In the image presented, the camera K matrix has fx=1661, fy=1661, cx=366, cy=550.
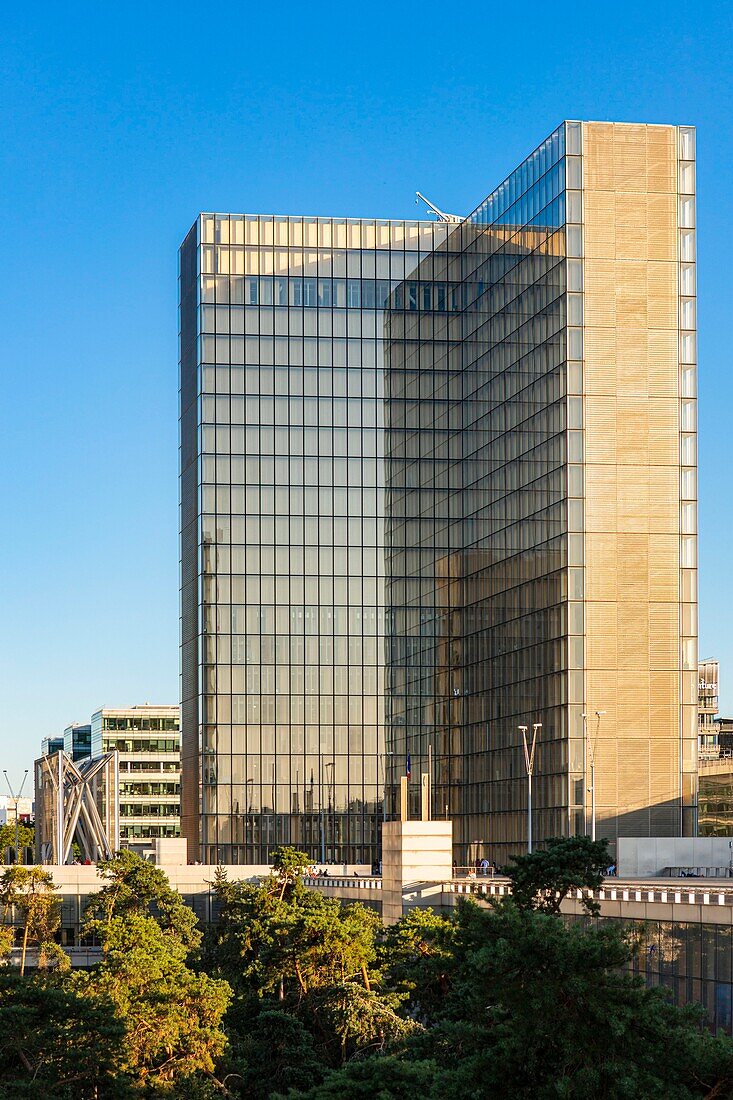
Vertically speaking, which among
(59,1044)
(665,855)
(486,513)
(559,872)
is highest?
(486,513)

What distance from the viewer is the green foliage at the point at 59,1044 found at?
177 ft

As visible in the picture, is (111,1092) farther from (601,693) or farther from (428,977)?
(601,693)

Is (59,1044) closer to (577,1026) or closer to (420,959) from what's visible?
(420,959)

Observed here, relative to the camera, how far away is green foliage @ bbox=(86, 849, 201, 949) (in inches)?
3971

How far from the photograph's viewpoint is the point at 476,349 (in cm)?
14112

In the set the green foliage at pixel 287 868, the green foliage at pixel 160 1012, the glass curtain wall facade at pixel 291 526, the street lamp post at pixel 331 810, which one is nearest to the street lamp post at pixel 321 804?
the glass curtain wall facade at pixel 291 526

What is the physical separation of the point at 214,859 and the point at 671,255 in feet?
214

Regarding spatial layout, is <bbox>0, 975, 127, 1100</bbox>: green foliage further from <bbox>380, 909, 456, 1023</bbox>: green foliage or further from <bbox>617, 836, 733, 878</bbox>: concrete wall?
<bbox>617, 836, 733, 878</bbox>: concrete wall

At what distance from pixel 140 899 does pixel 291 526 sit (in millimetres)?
51585

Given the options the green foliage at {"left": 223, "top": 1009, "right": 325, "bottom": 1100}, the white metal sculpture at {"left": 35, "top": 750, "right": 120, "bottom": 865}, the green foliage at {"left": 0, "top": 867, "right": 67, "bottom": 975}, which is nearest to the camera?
the green foliage at {"left": 223, "top": 1009, "right": 325, "bottom": 1100}

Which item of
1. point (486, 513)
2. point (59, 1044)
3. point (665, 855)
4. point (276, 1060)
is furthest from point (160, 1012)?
point (486, 513)

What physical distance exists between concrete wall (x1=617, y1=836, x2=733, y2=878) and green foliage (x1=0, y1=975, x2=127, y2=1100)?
45.8 meters

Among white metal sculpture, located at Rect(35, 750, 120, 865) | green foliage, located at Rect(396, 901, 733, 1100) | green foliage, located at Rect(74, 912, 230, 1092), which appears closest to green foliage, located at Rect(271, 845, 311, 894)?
green foliage, located at Rect(74, 912, 230, 1092)

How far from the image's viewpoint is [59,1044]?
2191 inches
